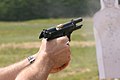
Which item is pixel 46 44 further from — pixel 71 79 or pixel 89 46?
pixel 89 46

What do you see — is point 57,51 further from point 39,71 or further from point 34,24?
point 34,24

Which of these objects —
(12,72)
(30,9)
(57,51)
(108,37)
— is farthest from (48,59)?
(30,9)

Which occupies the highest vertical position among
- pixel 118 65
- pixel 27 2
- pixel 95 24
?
pixel 95 24

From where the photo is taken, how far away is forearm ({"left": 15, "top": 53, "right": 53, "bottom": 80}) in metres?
2.04

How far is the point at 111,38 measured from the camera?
362 cm

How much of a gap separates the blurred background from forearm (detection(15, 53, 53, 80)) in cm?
784

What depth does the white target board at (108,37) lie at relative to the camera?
140 inches

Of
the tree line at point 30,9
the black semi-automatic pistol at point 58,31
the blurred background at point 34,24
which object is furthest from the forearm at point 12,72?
the tree line at point 30,9

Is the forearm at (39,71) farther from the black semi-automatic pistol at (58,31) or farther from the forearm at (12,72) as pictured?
the forearm at (12,72)

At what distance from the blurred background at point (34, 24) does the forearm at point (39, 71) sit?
7843 millimetres

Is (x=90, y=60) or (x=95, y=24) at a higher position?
(x=95, y=24)

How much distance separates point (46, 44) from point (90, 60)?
8.34 metres

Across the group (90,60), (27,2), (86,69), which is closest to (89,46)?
(90,60)

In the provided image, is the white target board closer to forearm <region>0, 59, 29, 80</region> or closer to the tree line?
forearm <region>0, 59, 29, 80</region>
